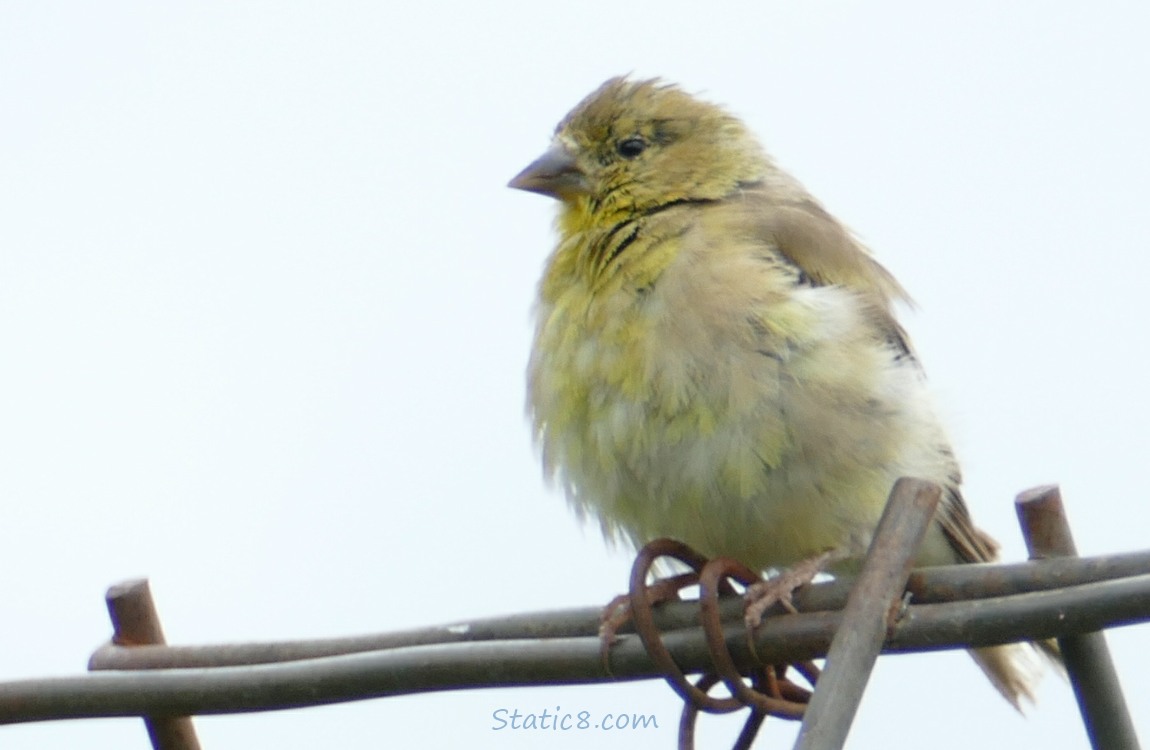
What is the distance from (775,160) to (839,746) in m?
3.37

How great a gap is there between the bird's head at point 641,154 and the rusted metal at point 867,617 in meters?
2.40

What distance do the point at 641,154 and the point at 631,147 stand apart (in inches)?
2.1

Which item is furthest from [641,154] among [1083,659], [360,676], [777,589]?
[1083,659]

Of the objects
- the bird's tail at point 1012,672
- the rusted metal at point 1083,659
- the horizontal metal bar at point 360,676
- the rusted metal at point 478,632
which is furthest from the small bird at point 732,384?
the rusted metal at point 1083,659

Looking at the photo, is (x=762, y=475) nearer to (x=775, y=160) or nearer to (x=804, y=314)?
(x=804, y=314)

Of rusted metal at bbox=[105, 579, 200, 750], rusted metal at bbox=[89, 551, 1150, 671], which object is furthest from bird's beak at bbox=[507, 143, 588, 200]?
rusted metal at bbox=[105, 579, 200, 750]

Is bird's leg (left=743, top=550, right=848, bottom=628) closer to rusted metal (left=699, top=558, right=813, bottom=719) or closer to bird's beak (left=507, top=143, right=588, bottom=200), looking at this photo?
rusted metal (left=699, top=558, right=813, bottom=719)

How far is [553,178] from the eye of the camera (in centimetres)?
472

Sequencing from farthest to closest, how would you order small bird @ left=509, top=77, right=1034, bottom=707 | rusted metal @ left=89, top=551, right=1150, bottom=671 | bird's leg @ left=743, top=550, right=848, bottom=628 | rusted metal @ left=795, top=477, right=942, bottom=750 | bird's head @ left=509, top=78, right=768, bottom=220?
bird's head @ left=509, top=78, right=768, bottom=220 < small bird @ left=509, top=77, right=1034, bottom=707 < bird's leg @ left=743, top=550, right=848, bottom=628 < rusted metal @ left=89, top=551, right=1150, bottom=671 < rusted metal @ left=795, top=477, right=942, bottom=750

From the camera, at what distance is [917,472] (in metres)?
3.88

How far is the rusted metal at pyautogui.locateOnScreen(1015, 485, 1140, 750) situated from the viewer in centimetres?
220

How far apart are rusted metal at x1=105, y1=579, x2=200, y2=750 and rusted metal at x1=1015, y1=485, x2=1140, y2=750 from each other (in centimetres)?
134

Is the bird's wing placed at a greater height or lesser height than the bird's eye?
lesser

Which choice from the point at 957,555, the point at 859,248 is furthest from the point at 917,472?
the point at 859,248
